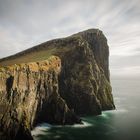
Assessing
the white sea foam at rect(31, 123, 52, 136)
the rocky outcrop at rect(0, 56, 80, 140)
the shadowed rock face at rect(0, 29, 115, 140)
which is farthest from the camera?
the white sea foam at rect(31, 123, 52, 136)

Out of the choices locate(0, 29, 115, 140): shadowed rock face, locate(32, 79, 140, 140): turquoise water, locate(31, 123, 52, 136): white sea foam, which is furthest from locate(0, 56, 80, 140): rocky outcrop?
locate(32, 79, 140, 140): turquoise water

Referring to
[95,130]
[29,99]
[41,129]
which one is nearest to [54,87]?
[29,99]

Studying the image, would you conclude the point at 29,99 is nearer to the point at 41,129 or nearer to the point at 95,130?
the point at 41,129

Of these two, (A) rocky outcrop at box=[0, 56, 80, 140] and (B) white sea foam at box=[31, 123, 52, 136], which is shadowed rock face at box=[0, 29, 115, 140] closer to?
Answer: (A) rocky outcrop at box=[0, 56, 80, 140]

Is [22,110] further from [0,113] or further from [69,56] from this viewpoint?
[69,56]

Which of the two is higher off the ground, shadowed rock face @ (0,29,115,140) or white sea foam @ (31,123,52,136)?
shadowed rock face @ (0,29,115,140)

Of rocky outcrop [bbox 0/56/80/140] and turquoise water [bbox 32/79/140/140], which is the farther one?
turquoise water [bbox 32/79/140/140]

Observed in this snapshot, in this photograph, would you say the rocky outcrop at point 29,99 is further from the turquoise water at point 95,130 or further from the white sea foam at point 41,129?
the turquoise water at point 95,130

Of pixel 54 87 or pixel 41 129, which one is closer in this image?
pixel 41 129

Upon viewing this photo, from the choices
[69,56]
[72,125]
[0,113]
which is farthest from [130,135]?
[69,56]
